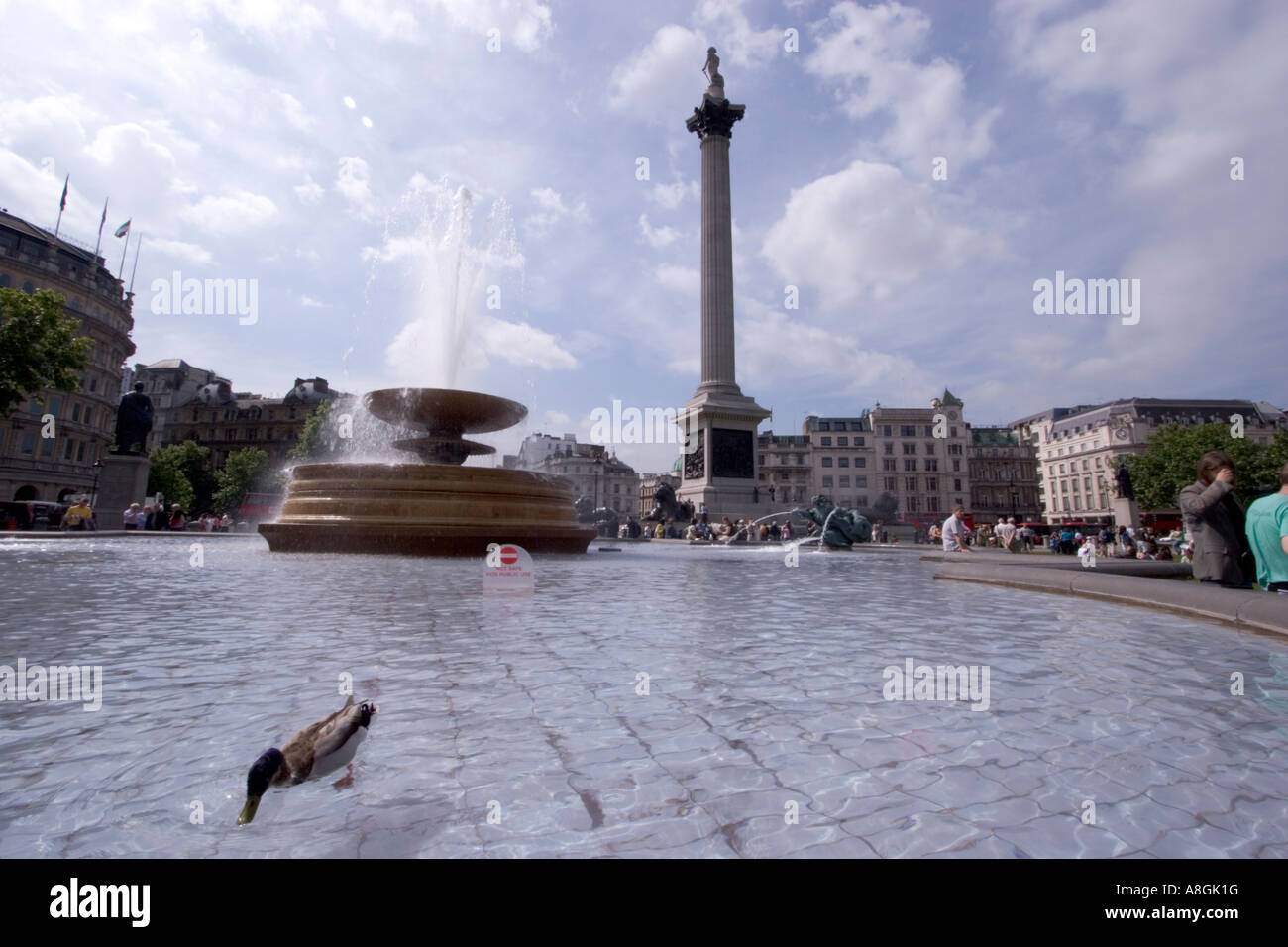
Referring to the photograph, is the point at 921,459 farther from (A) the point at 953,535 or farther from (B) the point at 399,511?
(B) the point at 399,511

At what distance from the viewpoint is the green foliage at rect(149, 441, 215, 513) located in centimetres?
5772

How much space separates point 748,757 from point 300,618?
4081mm

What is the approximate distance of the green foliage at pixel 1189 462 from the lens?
43906 millimetres

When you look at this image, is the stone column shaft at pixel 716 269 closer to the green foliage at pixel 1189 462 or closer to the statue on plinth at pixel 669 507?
the statue on plinth at pixel 669 507

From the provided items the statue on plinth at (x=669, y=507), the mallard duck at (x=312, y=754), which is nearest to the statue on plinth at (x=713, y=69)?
the statue on plinth at (x=669, y=507)

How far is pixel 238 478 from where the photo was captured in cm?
6169

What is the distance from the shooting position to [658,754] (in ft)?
7.54

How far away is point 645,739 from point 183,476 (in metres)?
73.2

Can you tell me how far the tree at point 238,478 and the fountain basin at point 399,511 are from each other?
2235 inches

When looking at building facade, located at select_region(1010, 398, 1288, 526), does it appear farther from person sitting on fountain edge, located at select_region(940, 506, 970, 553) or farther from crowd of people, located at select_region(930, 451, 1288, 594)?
crowd of people, located at select_region(930, 451, 1288, 594)

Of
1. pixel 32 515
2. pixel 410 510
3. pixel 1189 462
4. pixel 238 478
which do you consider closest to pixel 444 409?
pixel 410 510

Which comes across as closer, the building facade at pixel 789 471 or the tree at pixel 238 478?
the tree at pixel 238 478
